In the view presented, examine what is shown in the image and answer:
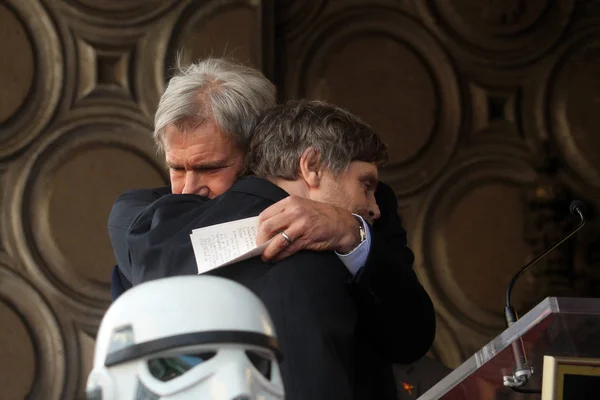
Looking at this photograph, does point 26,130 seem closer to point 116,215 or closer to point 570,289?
point 116,215

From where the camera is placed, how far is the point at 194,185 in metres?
2.27

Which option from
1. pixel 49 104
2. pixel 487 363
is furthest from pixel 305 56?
pixel 487 363

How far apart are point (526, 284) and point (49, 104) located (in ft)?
6.58

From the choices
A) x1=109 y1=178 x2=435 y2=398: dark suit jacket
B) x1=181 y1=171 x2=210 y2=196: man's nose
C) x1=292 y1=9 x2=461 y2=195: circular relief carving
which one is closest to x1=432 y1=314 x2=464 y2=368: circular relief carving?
x1=292 y1=9 x2=461 y2=195: circular relief carving

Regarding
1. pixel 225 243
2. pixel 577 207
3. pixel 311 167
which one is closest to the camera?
pixel 225 243

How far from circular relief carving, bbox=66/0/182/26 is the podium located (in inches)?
109

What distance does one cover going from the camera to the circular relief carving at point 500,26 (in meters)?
4.50

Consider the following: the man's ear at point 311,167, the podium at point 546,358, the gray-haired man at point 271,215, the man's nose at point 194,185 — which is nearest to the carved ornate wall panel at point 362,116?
the gray-haired man at point 271,215

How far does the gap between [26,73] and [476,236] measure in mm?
1882

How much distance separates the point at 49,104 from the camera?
404 cm

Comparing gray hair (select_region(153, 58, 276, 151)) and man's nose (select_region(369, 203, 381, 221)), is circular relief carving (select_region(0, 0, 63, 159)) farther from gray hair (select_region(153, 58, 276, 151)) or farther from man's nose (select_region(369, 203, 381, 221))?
man's nose (select_region(369, 203, 381, 221))

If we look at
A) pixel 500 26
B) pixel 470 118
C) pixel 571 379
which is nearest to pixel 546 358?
pixel 571 379

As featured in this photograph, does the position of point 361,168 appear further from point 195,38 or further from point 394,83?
point 394,83

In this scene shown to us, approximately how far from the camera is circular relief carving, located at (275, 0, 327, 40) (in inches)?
173
